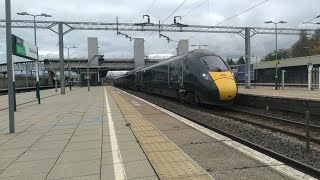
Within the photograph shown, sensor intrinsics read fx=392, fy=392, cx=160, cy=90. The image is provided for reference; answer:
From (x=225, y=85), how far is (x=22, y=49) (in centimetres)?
1085

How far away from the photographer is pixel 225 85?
59.1ft

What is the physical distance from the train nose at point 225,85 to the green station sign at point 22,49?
943 centimetres

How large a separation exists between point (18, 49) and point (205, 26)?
87.6ft

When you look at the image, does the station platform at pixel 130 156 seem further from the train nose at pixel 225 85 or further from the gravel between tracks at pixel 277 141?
the train nose at pixel 225 85

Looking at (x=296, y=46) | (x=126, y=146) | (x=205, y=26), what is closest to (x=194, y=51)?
(x=126, y=146)

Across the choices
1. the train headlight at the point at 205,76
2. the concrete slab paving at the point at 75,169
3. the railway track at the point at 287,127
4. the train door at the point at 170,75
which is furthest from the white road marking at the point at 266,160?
the train door at the point at 170,75

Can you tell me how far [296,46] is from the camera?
303ft

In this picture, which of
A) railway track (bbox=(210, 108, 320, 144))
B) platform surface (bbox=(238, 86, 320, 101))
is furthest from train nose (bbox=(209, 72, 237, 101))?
platform surface (bbox=(238, 86, 320, 101))

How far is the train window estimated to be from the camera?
738 inches

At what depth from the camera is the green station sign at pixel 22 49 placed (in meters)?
18.8

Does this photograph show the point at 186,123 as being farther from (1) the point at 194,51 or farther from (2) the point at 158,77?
(2) the point at 158,77

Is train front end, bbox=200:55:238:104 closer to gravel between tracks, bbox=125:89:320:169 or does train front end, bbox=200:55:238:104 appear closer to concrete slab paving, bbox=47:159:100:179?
gravel between tracks, bbox=125:89:320:169

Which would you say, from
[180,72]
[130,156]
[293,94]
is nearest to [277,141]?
[130,156]

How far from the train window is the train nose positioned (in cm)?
38
